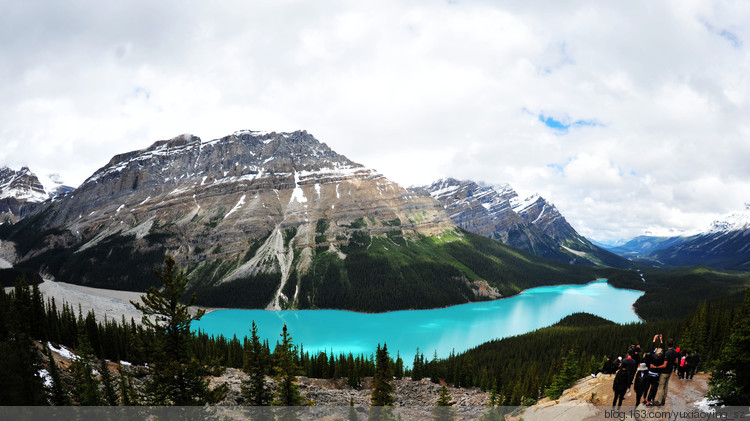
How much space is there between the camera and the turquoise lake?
110625mm

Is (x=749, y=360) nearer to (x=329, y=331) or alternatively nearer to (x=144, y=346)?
(x=144, y=346)

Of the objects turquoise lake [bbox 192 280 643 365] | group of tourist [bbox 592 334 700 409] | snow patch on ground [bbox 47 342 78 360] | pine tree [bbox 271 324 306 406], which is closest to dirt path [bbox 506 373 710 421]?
group of tourist [bbox 592 334 700 409]

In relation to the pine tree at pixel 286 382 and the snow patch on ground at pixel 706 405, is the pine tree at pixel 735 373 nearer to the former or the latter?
the snow patch on ground at pixel 706 405

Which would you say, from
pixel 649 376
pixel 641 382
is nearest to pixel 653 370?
pixel 649 376

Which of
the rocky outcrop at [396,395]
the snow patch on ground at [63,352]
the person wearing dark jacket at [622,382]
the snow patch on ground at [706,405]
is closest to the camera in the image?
the person wearing dark jacket at [622,382]

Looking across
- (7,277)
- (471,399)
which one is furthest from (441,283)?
(7,277)

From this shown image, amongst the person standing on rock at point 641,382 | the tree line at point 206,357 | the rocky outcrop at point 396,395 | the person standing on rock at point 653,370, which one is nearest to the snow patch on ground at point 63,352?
the tree line at point 206,357

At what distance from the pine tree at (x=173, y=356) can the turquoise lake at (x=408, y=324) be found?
82944 mm

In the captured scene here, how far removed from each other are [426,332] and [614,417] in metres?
113

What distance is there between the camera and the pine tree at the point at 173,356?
16594 mm

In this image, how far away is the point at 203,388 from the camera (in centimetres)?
1739

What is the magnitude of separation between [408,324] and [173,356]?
129461mm

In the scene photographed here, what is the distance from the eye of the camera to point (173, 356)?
17219 mm

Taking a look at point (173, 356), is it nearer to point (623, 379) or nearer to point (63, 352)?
point (623, 379)
